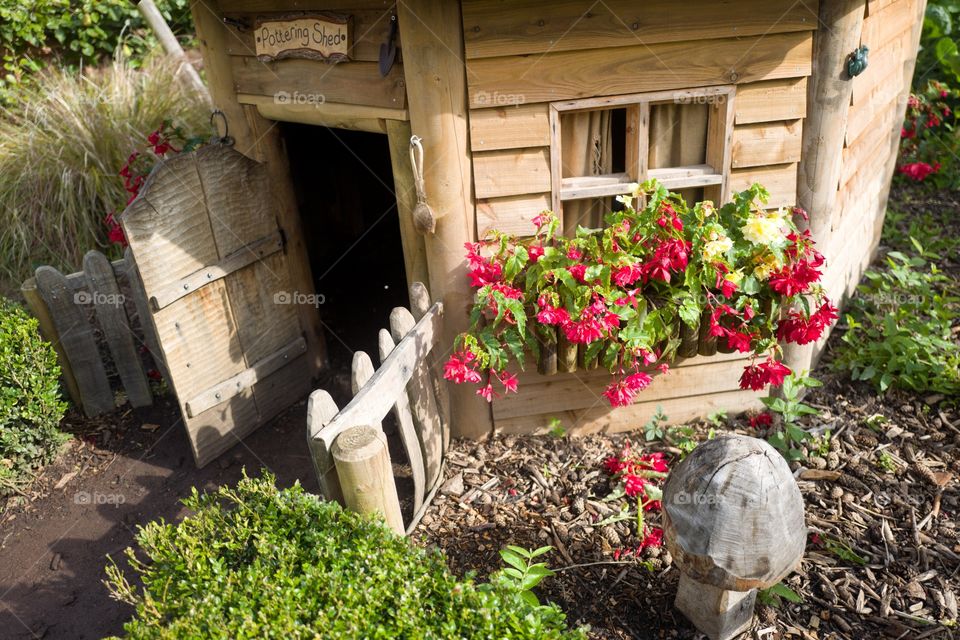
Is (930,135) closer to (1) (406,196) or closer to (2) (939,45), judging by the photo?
(2) (939,45)

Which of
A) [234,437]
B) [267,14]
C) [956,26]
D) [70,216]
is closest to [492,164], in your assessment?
[267,14]

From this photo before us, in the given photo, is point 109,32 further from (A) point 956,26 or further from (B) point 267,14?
(A) point 956,26

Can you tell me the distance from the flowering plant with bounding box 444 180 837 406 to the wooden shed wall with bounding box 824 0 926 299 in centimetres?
93

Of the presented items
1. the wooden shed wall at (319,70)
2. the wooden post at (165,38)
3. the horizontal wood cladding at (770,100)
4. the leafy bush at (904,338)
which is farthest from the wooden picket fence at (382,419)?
the wooden post at (165,38)

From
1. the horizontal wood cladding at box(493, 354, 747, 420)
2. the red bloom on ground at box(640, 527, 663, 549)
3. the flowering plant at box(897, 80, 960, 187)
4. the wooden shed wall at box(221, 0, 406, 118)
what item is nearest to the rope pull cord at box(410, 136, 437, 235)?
the wooden shed wall at box(221, 0, 406, 118)

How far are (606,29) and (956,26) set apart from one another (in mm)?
6884

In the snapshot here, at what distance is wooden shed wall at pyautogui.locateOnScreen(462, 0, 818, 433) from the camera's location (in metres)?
3.41

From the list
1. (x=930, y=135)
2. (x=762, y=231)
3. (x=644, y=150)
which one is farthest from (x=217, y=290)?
(x=930, y=135)

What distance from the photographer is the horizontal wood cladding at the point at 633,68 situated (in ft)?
11.4

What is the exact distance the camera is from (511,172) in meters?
3.69

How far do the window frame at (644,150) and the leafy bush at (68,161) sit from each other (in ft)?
14.7

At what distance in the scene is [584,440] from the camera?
436cm

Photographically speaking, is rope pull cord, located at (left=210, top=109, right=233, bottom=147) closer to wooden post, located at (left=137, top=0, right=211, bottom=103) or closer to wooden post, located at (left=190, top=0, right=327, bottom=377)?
wooden post, located at (left=190, top=0, right=327, bottom=377)

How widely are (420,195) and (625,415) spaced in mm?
1839
